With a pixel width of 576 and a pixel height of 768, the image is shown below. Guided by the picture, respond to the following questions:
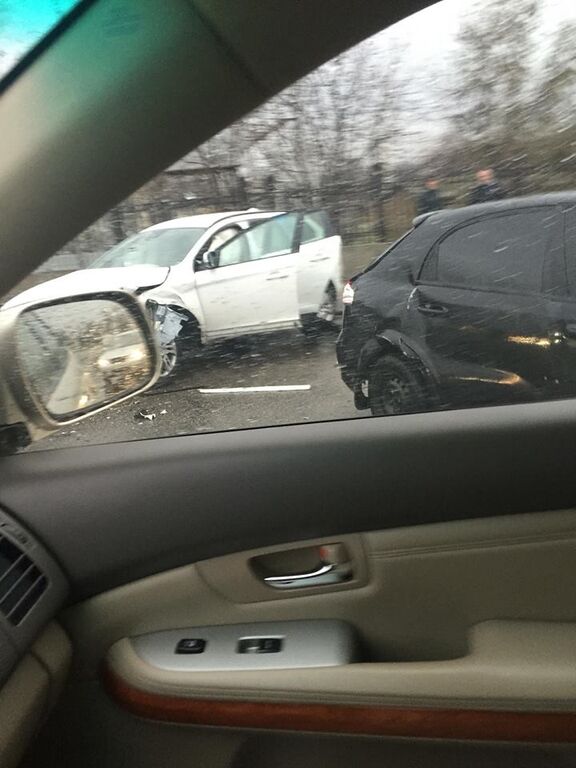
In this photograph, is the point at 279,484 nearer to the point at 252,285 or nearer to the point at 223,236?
the point at 252,285

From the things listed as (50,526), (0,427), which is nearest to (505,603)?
(50,526)

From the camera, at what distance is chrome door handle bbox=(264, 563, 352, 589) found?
7.60 ft

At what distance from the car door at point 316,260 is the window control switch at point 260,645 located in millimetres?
980

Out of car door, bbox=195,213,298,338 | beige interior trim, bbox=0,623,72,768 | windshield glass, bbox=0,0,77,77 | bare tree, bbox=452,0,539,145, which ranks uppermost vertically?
windshield glass, bbox=0,0,77,77

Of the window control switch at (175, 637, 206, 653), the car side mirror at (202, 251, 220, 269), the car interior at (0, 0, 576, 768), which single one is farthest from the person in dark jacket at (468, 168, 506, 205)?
the window control switch at (175, 637, 206, 653)

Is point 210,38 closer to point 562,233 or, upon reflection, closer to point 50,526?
point 562,233

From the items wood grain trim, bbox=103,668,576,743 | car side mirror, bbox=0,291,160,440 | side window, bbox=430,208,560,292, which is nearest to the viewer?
wood grain trim, bbox=103,668,576,743

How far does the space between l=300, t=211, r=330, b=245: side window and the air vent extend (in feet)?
3.98

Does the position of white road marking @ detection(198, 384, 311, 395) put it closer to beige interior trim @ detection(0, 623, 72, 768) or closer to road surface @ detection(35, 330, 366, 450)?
road surface @ detection(35, 330, 366, 450)

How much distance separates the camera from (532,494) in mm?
2205

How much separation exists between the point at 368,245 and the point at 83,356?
0.92m

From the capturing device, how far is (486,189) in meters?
2.12

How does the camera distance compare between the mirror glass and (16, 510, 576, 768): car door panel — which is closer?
(16, 510, 576, 768): car door panel

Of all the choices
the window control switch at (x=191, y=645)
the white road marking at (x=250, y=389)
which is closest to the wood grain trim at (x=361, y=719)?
the window control switch at (x=191, y=645)
